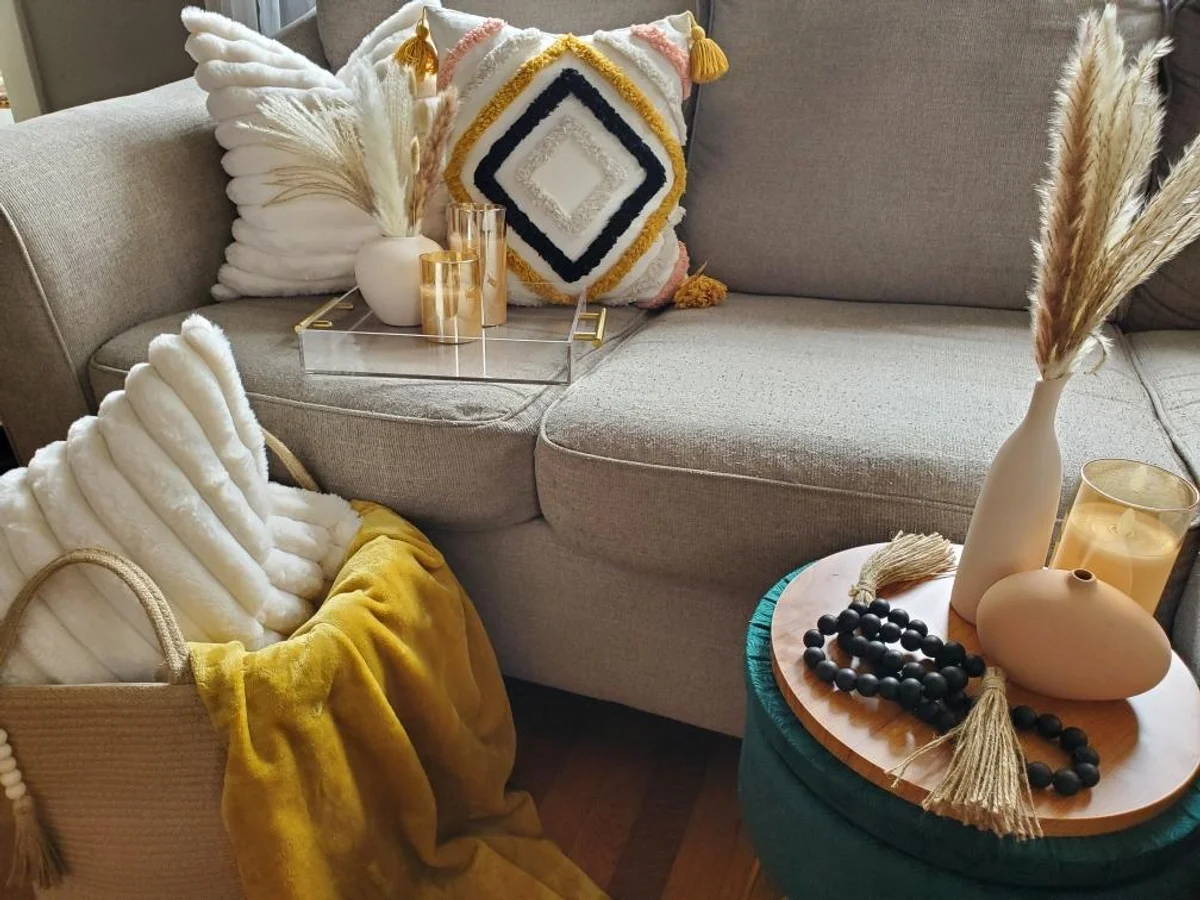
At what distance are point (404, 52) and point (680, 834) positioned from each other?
1.10 m

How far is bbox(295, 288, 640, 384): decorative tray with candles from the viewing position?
1.20m

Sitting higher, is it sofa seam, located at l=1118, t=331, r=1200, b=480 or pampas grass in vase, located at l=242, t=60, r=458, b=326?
pampas grass in vase, located at l=242, t=60, r=458, b=326

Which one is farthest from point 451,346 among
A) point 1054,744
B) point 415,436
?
point 1054,744

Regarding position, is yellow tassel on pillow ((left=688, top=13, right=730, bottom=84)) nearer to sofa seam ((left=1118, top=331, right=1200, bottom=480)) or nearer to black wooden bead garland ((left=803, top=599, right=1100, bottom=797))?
sofa seam ((left=1118, top=331, right=1200, bottom=480))

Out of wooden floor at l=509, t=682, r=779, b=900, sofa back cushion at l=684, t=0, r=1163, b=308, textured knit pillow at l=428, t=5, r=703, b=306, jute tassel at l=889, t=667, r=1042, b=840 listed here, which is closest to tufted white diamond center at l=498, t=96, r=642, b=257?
textured knit pillow at l=428, t=5, r=703, b=306

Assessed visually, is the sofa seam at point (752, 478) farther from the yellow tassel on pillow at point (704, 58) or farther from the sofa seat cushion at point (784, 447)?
the yellow tassel on pillow at point (704, 58)

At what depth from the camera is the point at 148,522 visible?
0.90 meters

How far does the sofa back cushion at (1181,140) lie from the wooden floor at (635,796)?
892 millimetres

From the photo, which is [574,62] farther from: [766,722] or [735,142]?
[766,722]

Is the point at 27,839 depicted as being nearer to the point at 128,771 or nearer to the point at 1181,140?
the point at 128,771

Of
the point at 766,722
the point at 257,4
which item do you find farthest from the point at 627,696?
the point at 257,4

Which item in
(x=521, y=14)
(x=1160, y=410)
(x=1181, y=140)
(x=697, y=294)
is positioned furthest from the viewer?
(x=521, y=14)

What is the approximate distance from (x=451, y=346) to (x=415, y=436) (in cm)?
20

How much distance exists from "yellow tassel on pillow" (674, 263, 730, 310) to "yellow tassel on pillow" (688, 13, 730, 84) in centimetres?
29
